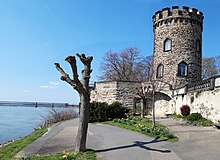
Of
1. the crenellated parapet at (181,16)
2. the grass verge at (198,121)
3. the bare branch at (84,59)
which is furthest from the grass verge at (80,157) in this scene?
the crenellated parapet at (181,16)

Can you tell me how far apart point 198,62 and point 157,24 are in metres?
6.68

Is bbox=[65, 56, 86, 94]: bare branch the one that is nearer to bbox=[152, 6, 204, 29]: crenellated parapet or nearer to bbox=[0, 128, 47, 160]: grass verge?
bbox=[0, 128, 47, 160]: grass verge

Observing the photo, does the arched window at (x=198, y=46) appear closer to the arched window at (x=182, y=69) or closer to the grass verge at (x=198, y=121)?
the arched window at (x=182, y=69)

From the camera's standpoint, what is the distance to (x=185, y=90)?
20188 millimetres

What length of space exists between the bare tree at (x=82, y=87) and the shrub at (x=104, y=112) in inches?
408

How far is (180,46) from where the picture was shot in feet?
82.3

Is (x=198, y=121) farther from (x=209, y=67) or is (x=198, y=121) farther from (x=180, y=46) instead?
(x=209, y=67)

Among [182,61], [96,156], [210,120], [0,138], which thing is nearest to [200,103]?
[210,120]

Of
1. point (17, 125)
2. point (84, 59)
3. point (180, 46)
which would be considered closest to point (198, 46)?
point (180, 46)

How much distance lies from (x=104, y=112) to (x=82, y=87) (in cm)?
1120

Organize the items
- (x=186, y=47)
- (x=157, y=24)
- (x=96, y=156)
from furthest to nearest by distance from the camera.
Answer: (x=157, y=24) → (x=186, y=47) → (x=96, y=156)

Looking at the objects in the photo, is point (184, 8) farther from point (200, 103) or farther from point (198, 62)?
point (200, 103)

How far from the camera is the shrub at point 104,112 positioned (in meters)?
17.8

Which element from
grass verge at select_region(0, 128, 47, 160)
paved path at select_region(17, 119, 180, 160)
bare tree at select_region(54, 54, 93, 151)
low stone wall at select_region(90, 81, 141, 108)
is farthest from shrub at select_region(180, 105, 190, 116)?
bare tree at select_region(54, 54, 93, 151)
